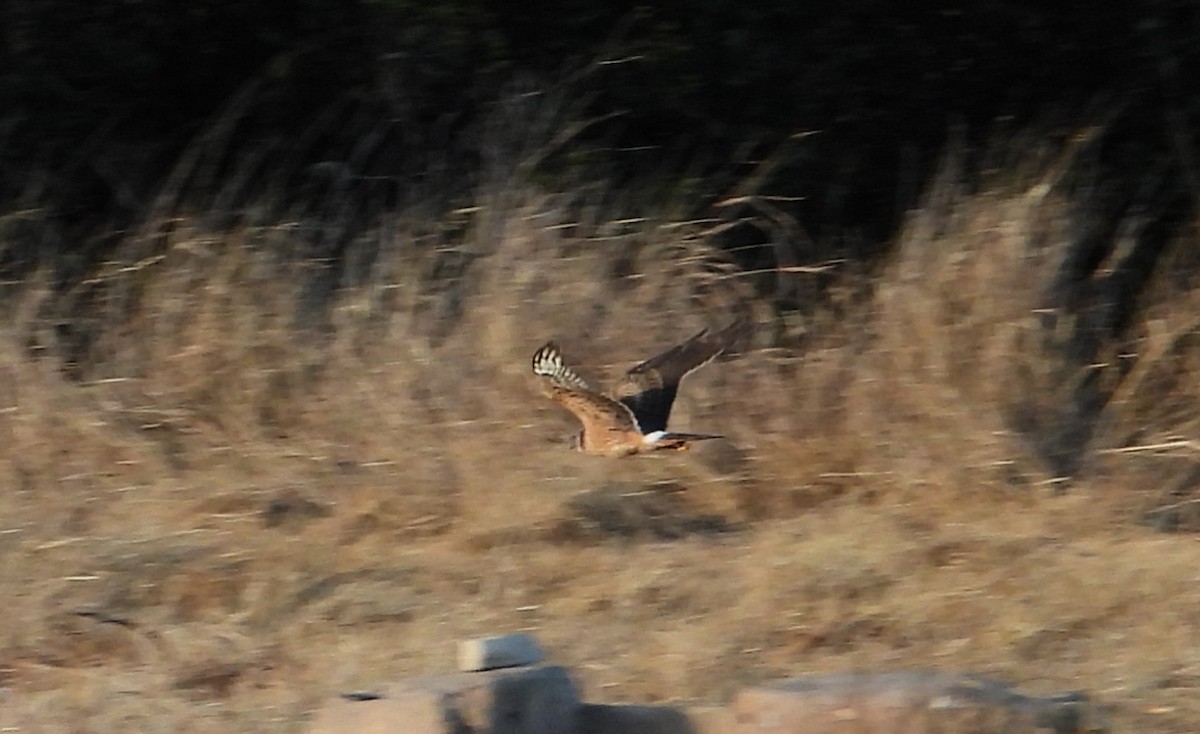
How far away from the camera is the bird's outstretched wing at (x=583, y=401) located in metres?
5.72

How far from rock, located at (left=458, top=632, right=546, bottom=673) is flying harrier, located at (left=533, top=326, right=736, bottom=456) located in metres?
1.47

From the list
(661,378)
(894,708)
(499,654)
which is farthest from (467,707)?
(661,378)

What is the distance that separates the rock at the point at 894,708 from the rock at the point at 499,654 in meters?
0.50

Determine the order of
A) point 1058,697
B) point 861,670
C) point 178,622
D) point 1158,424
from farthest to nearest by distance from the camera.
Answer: point 1158,424, point 178,622, point 861,670, point 1058,697

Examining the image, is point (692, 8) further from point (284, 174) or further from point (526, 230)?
point (284, 174)

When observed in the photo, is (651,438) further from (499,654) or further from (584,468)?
(499,654)

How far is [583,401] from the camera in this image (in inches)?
226

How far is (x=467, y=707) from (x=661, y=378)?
2097 mm

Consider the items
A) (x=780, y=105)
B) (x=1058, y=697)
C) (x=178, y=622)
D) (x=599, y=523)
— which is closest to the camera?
(x=1058, y=697)

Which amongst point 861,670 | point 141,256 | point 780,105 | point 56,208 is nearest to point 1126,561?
point 861,670

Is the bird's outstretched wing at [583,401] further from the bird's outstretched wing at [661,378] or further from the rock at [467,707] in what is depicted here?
the rock at [467,707]

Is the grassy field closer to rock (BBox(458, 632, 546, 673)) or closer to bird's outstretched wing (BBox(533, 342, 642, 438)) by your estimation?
bird's outstretched wing (BBox(533, 342, 642, 438))

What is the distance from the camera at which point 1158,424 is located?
6.53 m

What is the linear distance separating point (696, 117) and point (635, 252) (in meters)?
0.91
